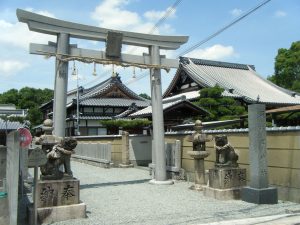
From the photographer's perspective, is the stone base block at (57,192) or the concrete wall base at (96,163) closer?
the stone base block at (57,192)

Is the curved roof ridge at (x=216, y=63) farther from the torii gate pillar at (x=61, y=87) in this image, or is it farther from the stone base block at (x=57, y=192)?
the stone base block at (x=57, y=192)

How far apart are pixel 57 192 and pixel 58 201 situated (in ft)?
0.62

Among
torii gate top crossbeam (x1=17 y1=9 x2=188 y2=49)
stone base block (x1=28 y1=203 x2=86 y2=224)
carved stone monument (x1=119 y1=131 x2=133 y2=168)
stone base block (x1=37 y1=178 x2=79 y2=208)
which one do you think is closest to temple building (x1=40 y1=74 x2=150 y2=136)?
carved stone monument (x1=119 y1=131 x2=133 y2=168)

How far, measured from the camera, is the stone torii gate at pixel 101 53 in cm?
1021

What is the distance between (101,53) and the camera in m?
11.3

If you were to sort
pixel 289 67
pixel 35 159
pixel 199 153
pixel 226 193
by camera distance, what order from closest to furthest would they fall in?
1. pixel 35 159
2. pixel 226 193
3. pixel 199 153
4. pixel 289 67

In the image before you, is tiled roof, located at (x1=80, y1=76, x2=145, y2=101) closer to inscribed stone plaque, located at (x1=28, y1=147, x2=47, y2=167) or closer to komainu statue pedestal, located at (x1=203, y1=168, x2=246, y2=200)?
komainu statue pedestal, located at (x1=203, y1=168, x2=246, y2=200)

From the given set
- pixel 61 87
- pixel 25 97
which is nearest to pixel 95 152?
pixel 61 87

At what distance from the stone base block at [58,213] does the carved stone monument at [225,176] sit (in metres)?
3.61

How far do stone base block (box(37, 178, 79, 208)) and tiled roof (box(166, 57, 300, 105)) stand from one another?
1877cm

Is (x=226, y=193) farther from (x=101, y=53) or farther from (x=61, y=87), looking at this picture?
(x=101, y=53)

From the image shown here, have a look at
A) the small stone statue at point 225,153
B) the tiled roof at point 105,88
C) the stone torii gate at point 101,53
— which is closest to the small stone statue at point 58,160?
the stone torii gate at point 101,53

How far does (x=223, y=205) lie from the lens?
819 cm

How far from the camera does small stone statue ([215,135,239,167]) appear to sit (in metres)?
9.23
